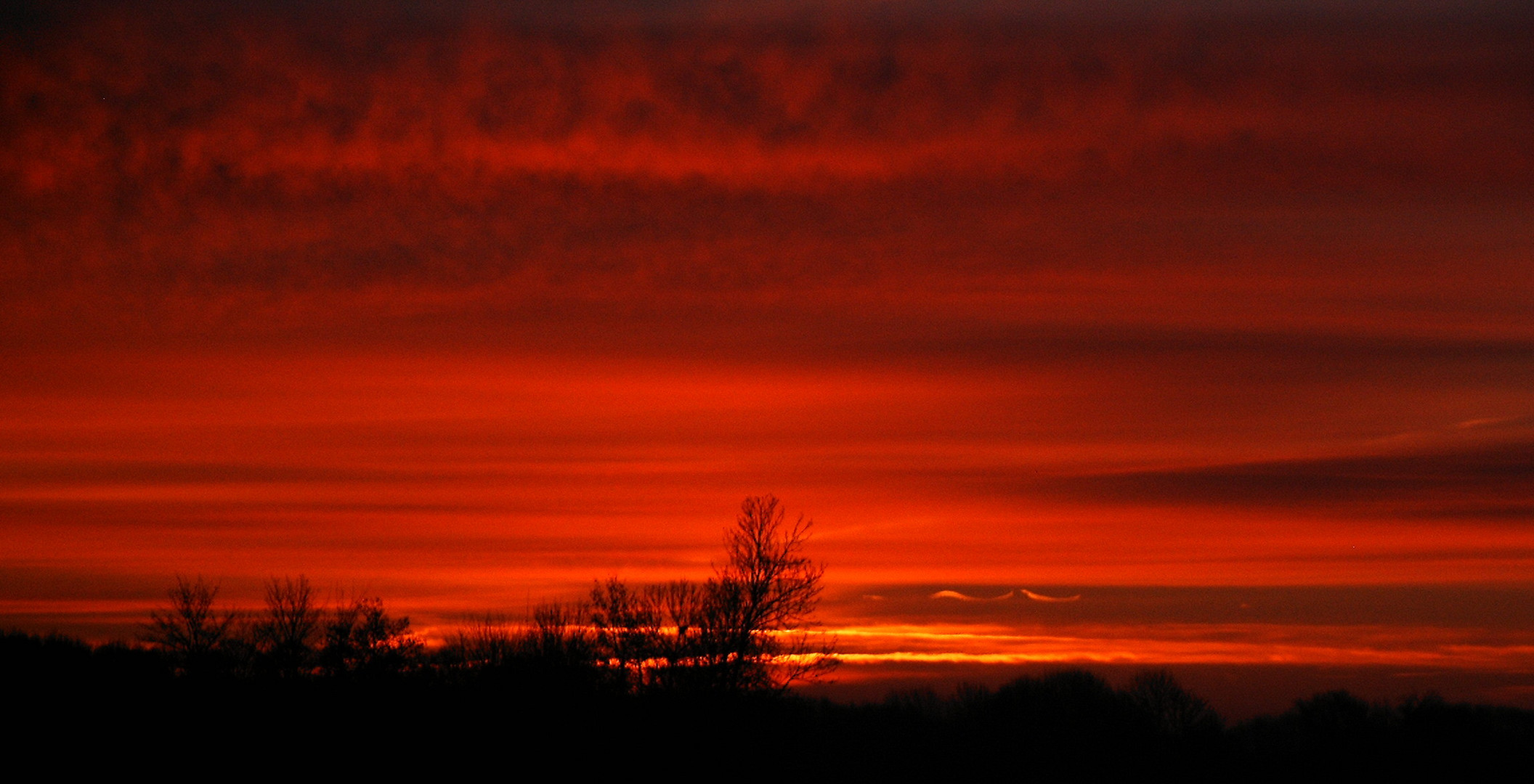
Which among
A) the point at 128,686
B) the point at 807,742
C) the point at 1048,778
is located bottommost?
the point at 1048,778

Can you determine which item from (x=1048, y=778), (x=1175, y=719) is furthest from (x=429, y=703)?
(x=1175, y=719)

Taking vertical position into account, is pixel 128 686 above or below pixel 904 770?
above

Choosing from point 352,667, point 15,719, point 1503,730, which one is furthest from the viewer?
point 1503,730

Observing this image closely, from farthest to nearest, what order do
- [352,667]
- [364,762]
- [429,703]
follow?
[352,667]
[429,703]
[364,762]

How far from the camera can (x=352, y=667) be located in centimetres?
6406

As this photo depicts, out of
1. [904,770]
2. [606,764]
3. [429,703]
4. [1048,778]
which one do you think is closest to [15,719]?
[429,703]

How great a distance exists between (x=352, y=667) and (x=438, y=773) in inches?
647

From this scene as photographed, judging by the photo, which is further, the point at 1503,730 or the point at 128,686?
the point at 1503,730

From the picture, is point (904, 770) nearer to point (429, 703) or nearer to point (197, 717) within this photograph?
point (429, 703)

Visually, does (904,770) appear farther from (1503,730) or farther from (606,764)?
(1503,730)

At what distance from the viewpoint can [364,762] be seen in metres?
49.5

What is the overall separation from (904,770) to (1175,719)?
4025 centimetres

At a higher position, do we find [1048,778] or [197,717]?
[197,717]

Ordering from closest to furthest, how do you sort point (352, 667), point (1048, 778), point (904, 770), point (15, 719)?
point (15, 719)
point (352, 667)
point (904, 770)
point (1048, 778)
